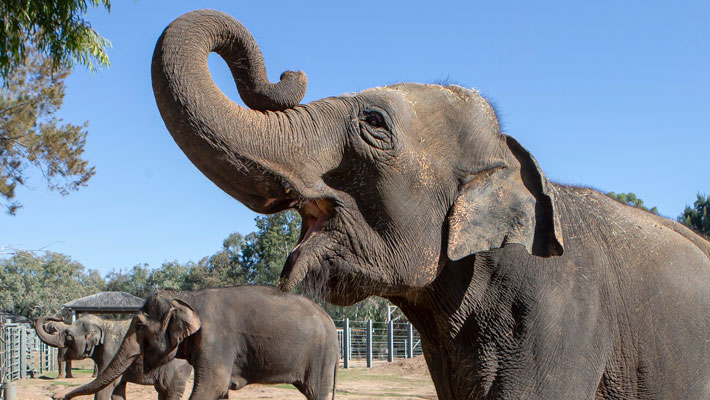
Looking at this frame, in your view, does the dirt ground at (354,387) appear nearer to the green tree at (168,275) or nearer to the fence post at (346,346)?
the fence post at (346,346)

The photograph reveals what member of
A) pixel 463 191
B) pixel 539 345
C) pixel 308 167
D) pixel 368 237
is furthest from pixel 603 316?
pixel 308 167

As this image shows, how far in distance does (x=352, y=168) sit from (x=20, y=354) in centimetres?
2302

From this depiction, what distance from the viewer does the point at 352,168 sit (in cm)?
238

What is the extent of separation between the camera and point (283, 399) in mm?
16906

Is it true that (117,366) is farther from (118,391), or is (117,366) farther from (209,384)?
(118,391)

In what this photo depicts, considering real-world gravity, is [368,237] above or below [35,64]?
below

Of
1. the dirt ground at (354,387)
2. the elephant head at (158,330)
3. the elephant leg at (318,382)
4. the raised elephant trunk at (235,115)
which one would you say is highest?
A: the raised elephant trunk at (235,115)

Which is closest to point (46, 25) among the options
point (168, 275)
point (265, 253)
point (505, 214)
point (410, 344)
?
point (505, 214)

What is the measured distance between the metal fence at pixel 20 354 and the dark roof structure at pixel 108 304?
6.99 feet

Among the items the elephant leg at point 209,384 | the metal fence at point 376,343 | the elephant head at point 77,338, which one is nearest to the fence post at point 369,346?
the metal fence at point 376,343

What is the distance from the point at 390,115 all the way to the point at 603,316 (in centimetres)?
98

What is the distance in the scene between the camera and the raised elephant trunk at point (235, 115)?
2160mm

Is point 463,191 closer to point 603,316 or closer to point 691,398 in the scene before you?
point 603,316

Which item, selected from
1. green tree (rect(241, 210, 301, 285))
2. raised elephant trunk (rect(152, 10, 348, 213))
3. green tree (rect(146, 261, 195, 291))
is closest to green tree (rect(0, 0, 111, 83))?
raised elephant trunk (rect(152, 10, 348, 213))
